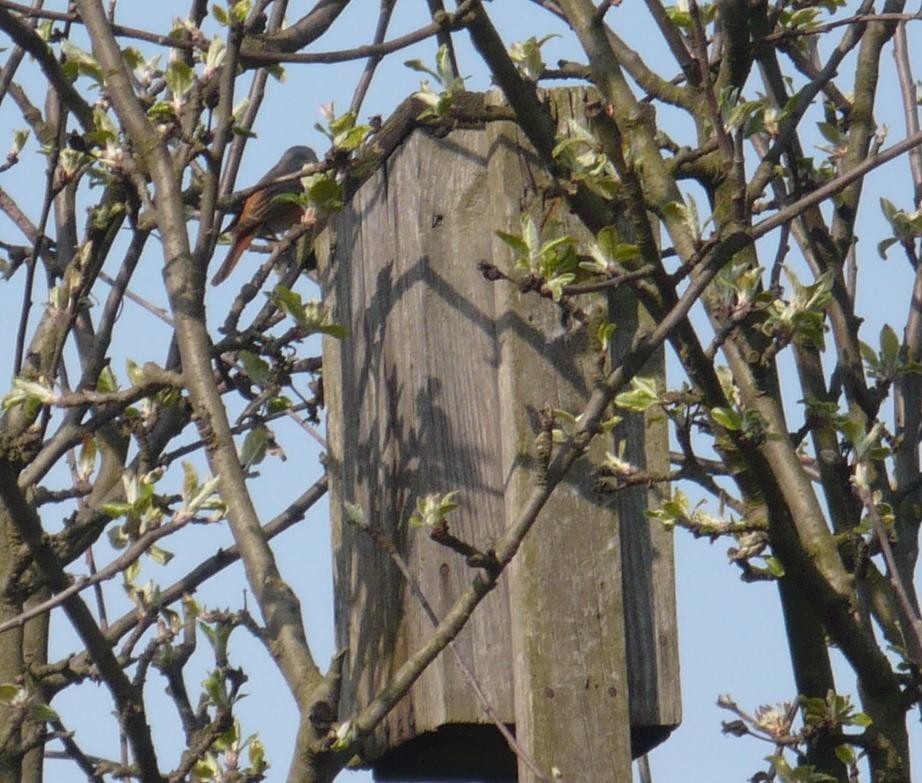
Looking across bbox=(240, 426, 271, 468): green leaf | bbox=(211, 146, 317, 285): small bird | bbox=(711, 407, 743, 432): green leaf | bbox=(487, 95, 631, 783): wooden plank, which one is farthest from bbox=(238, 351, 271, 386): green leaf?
bbox=(211, 146, 317, 285): small bird

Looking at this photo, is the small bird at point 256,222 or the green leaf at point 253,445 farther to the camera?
the small bird at point 256,222

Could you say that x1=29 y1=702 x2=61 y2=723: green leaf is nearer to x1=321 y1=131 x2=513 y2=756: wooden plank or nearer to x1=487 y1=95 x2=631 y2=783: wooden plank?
x1=321 y1=131 x2=513 y2=756: wooden plank

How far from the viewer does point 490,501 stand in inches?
118

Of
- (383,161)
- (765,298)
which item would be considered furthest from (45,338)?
(765,298)

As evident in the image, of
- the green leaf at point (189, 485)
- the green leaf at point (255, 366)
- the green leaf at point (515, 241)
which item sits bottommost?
the green leaf at point (189, 485)

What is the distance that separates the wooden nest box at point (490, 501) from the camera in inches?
111

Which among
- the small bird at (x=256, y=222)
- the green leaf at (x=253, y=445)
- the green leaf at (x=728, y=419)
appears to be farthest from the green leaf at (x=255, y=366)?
the small bird at (x=256, y=222)

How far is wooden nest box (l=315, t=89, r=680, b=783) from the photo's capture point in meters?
2.83

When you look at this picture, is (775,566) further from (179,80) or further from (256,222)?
(256,222)

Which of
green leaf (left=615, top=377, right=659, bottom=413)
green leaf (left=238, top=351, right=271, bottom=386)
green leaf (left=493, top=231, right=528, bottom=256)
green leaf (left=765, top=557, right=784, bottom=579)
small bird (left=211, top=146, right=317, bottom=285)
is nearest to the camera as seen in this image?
green leaf (left=493, top=231, right=528, bottom=256)

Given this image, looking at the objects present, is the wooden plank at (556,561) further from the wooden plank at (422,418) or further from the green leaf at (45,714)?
the green leaf at (45,714)

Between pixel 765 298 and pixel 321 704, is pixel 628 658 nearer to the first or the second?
pixel 765 298

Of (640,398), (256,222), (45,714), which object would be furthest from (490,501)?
(256,222)

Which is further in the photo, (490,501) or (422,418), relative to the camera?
(422,418)
